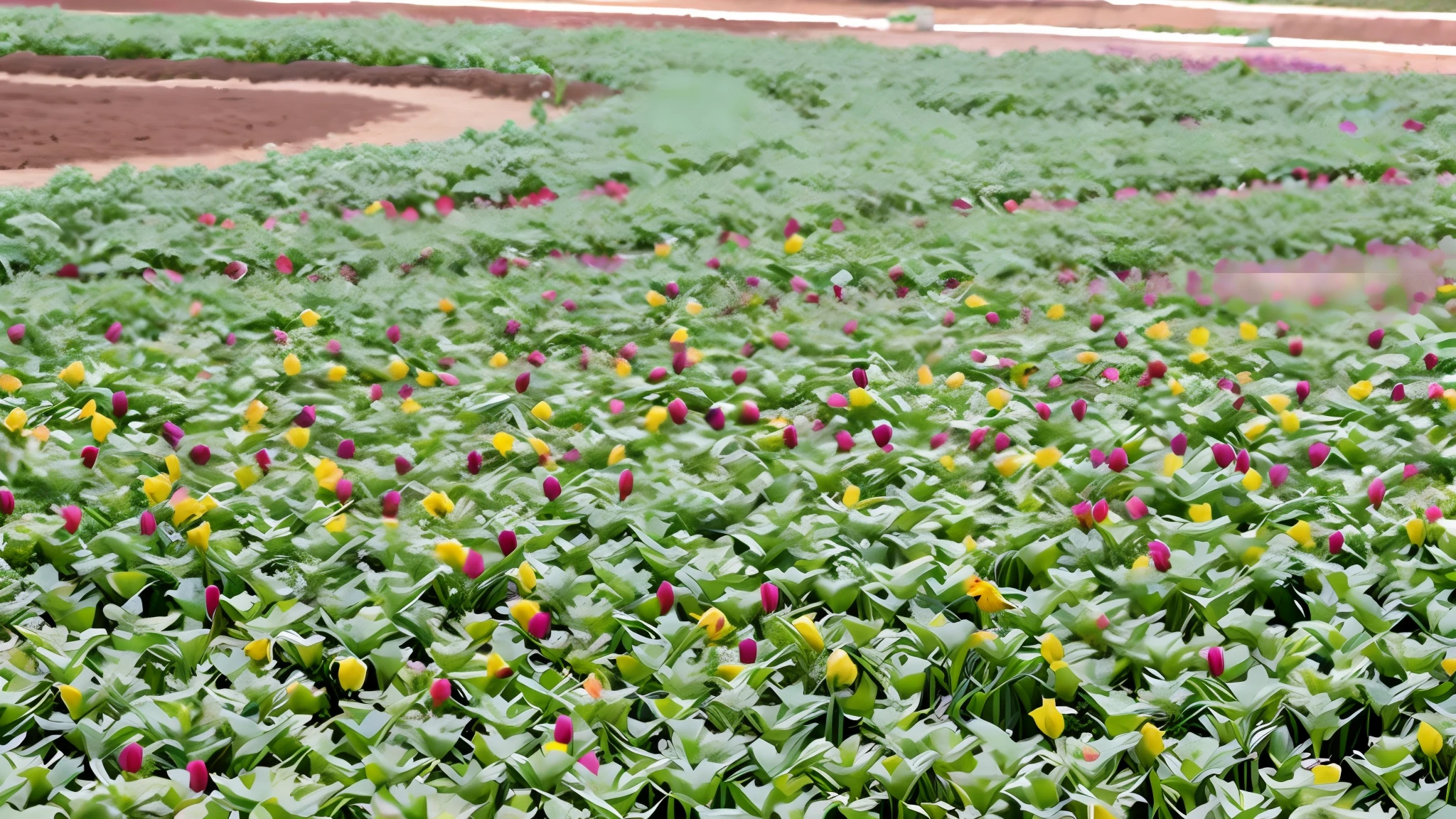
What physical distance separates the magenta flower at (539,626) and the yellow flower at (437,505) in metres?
0.58

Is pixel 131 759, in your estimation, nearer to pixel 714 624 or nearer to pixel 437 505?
pixel 437 505

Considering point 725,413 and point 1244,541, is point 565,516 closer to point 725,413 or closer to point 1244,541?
point 725,413

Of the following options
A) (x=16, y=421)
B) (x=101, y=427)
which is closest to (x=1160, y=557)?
(x=101, y=427)

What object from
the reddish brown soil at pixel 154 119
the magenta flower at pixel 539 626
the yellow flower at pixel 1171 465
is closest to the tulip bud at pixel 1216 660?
the yellow flower at pixel 1171 465

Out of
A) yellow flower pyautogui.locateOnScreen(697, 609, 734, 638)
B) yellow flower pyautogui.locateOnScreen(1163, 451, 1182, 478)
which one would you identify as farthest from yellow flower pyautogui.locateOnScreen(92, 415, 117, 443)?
yellow flower pyautogui.locateOnScreen(1163, 451, 1182, 478)

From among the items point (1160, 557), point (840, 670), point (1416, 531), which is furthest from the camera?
point (1416, 531)

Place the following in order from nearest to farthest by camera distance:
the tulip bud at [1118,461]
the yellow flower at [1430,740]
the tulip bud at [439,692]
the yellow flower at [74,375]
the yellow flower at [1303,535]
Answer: the yellow flower at [1430,740] < the tulip bud at [439,692] < the yellow flower at [1303,535] < the tulip bud at [1118,461] < the yellow flower at [74,375]

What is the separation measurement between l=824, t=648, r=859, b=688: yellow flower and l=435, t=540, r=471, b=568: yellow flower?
0.92 meters

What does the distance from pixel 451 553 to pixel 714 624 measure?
66 cm

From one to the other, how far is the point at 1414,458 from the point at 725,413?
6.42ft

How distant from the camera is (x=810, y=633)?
109 inches

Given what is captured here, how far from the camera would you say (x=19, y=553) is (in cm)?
313

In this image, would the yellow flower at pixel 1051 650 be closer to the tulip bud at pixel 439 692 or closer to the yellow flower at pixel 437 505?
the tulip bud at pixel 439 692

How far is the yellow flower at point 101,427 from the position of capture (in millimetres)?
3654
